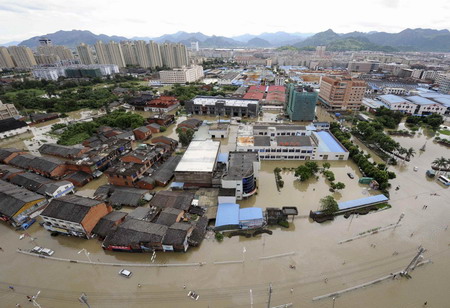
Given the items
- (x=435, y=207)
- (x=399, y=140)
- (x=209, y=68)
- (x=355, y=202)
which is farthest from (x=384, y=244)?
(x=209, y=68)

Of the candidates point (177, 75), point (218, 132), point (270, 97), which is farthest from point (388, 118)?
point (177, 75)

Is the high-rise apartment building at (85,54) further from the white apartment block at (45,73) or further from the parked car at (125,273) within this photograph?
the parked car at (125,273)

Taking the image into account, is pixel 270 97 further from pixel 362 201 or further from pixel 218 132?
pixel 362 201

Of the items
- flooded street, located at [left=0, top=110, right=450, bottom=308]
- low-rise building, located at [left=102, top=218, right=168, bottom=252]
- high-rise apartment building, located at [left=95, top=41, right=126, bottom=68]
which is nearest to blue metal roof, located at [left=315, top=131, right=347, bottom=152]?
flooded street, located at [left=0, top=110, right=450, bottom=308]

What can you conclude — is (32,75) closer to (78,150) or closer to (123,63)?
(123,63)

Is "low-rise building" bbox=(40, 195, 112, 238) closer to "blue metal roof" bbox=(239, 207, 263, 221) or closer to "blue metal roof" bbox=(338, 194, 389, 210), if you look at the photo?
"blue metal roof" bbox=(239, 207, 263, 221)
